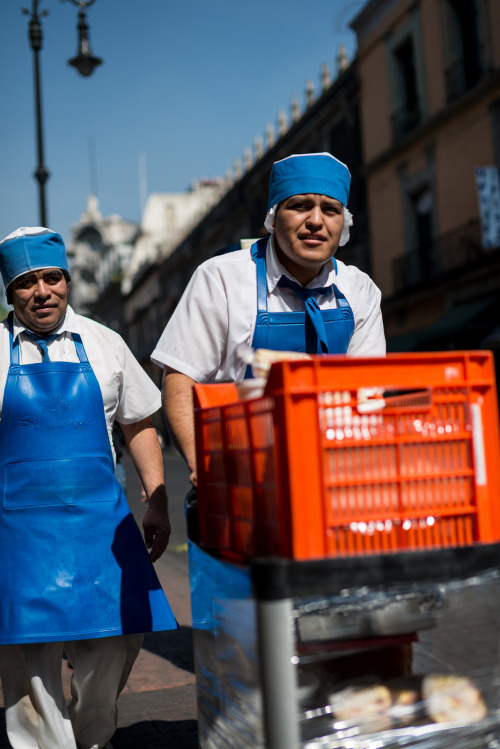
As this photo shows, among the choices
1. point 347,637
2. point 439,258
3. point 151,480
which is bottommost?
point 347,637

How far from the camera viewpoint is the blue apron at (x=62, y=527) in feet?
10.6

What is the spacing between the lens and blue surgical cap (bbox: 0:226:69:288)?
11.3ft

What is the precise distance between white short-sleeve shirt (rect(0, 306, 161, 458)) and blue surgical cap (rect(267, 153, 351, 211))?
1025 mm

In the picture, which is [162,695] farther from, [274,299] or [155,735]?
[274,299]

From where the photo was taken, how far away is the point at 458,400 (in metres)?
2.06

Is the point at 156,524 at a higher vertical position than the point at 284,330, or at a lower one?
lower

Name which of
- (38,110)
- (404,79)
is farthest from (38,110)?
(404,79)

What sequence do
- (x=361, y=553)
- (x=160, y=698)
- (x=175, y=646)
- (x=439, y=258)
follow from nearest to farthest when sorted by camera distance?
1. (x=361, y=553)
2. (x=160, y=698)
3. (x=175, y=646)
4. (x=439, y=258)

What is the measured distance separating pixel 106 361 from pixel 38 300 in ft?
1.12

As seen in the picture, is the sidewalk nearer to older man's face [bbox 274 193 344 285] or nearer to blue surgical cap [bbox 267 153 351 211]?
older man's face [bbox 274 193 344 285]

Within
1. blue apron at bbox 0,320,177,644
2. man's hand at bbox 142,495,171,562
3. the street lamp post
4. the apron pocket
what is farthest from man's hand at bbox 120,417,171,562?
the street lamp post

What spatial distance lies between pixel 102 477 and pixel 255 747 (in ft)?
4.82

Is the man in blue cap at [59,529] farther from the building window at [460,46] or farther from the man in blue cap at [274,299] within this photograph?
the building window at [460,46]

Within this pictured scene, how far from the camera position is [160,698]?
4578 millimetres
